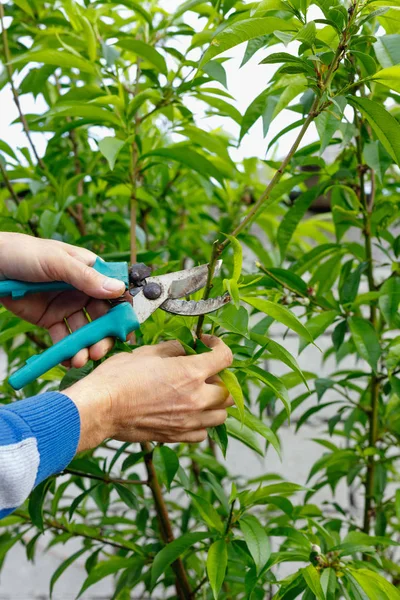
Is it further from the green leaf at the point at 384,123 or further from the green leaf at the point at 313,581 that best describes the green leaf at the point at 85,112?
the green leaf at the point at 313,581

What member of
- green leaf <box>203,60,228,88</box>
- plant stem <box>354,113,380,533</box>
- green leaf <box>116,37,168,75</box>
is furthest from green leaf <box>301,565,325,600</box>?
green leaf <box>116,37,168,75</box>

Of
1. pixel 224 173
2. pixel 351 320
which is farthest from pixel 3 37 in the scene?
pixel 351 320

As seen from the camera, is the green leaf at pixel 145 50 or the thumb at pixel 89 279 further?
the green leaf at pixel 145 50

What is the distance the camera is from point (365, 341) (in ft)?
3.05

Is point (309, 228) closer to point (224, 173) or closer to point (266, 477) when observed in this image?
point (224, 173)

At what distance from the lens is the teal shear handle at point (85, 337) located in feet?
2.35

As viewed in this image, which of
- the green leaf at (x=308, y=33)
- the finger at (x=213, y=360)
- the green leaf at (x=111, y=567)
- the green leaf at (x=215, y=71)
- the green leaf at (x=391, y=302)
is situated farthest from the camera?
the green leaf at (x=111, y=567)

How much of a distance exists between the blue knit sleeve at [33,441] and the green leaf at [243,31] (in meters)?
0.35

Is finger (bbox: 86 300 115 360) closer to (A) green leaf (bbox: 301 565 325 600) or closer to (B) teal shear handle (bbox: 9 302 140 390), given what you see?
(B) teal shear handle (bbox: 9 302 140 390)

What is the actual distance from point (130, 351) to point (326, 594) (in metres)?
0.34

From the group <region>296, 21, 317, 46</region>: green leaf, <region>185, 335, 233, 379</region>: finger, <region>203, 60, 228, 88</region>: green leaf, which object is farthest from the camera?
<region>203, 60, 228, 88</region>: green leaf

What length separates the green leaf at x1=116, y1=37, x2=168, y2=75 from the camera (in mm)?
915

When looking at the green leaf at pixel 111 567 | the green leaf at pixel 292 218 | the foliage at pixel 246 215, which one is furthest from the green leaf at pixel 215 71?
the green leaf at pixel 111 567

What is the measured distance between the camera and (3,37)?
3.73 feet
